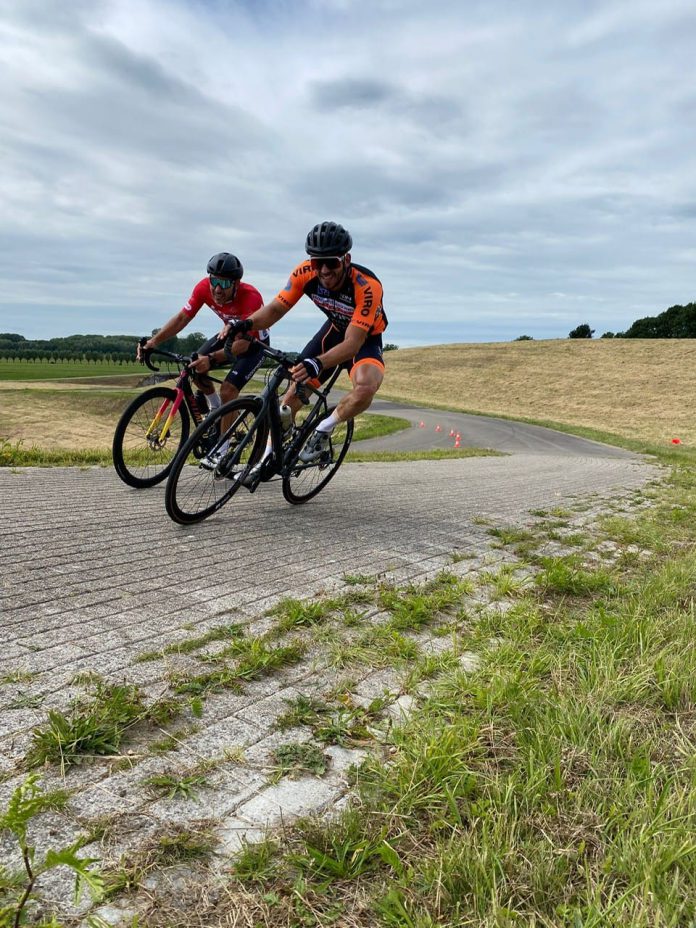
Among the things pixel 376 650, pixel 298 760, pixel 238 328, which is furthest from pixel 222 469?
pixel 298 760

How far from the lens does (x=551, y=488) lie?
9328 millimetres

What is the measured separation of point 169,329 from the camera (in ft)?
21.5

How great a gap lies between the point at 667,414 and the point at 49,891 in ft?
156

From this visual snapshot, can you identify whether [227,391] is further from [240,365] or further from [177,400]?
[177,400]

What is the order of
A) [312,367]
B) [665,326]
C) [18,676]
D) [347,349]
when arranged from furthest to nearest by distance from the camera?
[665,326]
[347,349]
[312,367]
[18,676]

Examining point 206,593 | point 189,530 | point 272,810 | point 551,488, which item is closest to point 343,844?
point 272,810

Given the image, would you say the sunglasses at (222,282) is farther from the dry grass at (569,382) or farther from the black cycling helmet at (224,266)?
the dry grass at (569,382)

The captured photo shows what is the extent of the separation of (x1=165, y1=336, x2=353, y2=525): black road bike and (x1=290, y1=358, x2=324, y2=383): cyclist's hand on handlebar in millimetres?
197

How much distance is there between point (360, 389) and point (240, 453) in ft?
4.88

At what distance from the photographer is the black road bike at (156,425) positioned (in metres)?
6.14

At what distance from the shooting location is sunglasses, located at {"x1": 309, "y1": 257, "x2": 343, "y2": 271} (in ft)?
18.0

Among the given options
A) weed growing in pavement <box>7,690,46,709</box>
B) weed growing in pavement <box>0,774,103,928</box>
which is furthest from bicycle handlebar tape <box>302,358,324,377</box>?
weed growing in pavement <box>0,774,103,928</box>

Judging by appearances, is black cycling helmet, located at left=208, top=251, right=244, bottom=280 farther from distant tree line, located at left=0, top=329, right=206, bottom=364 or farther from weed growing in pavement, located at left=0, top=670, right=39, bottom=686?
distant tree line, located at left=0, top=329, right=206, bottom=364

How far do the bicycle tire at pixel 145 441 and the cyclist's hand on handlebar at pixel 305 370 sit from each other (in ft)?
5.75
